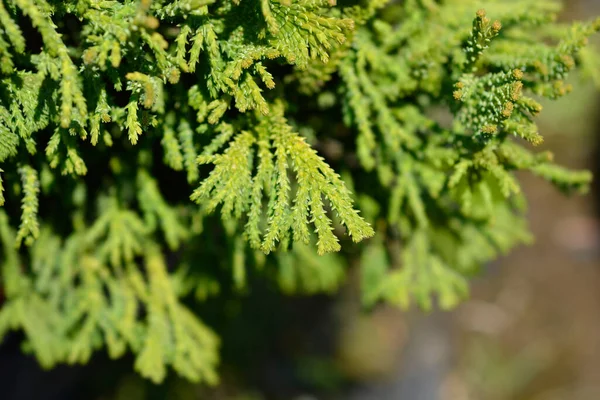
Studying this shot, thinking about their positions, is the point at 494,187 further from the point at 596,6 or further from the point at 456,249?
the point at 596,6

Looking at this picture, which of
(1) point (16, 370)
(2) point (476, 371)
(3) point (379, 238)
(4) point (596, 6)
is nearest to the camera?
(3) point (379, 238)

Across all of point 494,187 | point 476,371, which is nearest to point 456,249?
point 494,187

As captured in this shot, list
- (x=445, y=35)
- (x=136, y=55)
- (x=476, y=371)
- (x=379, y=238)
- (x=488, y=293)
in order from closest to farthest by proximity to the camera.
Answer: (x=136, y=55)
(x=445, y=35)
(x=379, y=238)
(x=476, y=371)
(x=488, y=293)

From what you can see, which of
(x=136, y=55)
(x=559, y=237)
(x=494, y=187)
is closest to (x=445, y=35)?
(x=494, y=187)

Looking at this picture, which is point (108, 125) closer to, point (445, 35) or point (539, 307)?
point (445, 35)

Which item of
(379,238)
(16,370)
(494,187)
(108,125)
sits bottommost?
(16,370)

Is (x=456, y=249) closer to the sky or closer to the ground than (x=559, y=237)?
closer to the ground

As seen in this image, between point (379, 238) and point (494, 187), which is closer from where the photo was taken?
point (494, 187)
